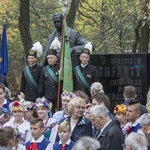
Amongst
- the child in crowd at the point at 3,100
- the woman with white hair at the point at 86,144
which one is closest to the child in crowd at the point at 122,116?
the child in crowd at the point at 3,100

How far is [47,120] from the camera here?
10.7 meters

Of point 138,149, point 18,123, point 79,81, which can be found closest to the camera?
point 138,149

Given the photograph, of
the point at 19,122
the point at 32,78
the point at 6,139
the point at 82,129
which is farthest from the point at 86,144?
the point at 32,78

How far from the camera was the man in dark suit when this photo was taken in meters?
8.62

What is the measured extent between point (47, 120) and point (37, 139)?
1077 millimetres

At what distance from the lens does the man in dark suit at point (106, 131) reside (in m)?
8.62

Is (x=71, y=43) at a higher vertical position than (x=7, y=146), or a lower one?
higher

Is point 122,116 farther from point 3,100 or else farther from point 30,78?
point 30,78

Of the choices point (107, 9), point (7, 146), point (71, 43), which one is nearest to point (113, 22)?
→ point (107, 9)

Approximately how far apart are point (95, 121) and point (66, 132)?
721 millimetres

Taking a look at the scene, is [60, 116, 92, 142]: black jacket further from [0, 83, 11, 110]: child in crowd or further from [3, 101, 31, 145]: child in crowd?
[0, 83, 11, 110]: child in crowd

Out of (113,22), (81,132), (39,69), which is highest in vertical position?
(113,22)

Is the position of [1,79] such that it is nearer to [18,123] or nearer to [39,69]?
[39,69]

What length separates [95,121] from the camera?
884 cm
